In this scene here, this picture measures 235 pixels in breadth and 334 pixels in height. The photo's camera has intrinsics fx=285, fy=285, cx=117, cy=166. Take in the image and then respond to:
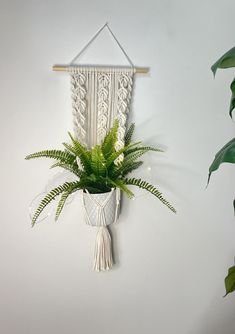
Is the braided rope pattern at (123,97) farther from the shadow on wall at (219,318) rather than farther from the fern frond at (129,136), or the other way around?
the shadow on wall at (219,318)

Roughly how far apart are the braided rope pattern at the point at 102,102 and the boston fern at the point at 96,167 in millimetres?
91

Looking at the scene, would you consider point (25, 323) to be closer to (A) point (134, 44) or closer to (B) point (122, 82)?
(B) point (122, 82)

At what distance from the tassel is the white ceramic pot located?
87 millimetres

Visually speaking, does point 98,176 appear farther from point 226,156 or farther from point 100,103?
point 226,156

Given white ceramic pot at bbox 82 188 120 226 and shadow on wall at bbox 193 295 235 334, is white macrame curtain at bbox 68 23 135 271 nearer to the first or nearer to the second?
white ceramic pot at bbox 82 188 120 226

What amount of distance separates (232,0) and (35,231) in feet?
4.30

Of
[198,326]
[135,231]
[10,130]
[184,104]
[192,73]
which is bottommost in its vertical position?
[198,326]

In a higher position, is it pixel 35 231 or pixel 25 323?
pixel 35 231

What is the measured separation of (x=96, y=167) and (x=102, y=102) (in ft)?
0.93

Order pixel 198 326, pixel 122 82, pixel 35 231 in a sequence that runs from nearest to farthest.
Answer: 1. pixel 122 82
2. pixel 35 231
3. pixel 198 326

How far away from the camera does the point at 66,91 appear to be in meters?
1.19

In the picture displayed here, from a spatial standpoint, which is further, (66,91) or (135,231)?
(135,231)

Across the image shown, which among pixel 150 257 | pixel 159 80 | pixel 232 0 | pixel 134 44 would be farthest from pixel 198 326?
pixel 232 0

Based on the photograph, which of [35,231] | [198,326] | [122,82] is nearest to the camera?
[122,82]
